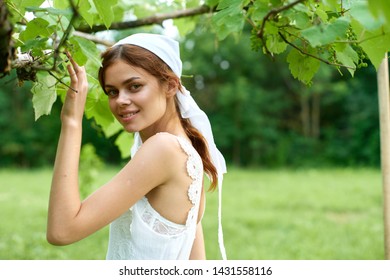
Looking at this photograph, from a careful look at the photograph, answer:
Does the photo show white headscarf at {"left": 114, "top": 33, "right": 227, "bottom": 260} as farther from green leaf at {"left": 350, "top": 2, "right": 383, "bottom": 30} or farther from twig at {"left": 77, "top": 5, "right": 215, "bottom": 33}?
twig at {"left": 77, "top": 5, "right": 215, "bottom": 33}

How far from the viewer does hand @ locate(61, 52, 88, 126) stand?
1376 millimetres

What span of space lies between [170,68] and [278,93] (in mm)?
18996

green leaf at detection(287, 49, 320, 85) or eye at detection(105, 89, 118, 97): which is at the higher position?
green leaf at detection(287, 49, 320, 85)

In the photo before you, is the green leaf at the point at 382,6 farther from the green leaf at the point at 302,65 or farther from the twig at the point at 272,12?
the green leaf at the point at 302,65

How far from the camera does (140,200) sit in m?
1.50

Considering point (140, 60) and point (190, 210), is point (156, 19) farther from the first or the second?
point (190, 210)

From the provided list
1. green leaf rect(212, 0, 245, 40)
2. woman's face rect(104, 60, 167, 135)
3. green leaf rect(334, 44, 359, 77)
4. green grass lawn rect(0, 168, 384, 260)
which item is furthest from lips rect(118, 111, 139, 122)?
green grass lawn rect(0, 168, 384, 260)

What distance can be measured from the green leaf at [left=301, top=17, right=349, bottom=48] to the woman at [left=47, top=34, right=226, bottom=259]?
0.52m

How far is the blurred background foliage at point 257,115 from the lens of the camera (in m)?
18.7

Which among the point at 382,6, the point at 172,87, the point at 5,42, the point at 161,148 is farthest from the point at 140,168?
the point at 382,6

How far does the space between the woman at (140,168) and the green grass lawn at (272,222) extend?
2.10 metres
